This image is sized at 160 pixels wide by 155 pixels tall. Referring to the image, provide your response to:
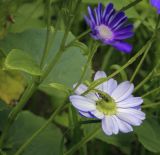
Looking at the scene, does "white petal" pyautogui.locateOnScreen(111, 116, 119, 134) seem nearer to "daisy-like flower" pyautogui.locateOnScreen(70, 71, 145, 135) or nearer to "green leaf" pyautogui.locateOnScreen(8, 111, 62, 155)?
"daisy-like flower" pyautogui.locateOnScreen(70, 71, 145, 135)

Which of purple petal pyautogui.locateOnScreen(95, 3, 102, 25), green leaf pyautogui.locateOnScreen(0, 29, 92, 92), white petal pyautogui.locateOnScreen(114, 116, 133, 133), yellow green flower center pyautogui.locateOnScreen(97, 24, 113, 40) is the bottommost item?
green leaf pyautogui.locateOnScreen(0, 29, 92, 92)

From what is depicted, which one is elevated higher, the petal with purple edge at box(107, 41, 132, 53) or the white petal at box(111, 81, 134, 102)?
the petal with purple edge at box(107, 41, 132, 53)

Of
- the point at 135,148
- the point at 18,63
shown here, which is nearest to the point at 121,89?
the point at 18,63

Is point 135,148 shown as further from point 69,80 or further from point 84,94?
point 84,94

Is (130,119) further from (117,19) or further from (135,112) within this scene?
(117,19)

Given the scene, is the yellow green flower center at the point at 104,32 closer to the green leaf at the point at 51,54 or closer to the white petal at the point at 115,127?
the white petal at the point at 115,127

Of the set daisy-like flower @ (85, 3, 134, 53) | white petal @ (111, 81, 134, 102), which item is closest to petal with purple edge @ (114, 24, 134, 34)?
daisy-like flower @ (85, 3, 134, 53)
